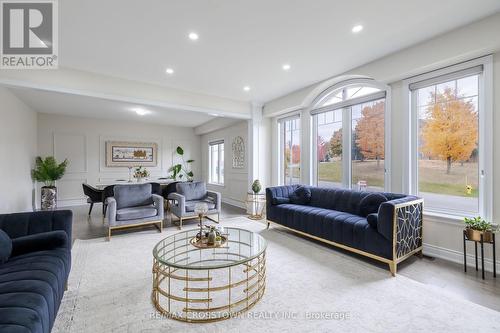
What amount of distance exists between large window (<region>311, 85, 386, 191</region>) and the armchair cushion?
4.19 metres

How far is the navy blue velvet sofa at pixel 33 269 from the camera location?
3.92 feet

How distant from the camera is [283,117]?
5.75m

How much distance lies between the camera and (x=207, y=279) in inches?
69.7

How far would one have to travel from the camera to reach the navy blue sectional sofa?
2664 mm

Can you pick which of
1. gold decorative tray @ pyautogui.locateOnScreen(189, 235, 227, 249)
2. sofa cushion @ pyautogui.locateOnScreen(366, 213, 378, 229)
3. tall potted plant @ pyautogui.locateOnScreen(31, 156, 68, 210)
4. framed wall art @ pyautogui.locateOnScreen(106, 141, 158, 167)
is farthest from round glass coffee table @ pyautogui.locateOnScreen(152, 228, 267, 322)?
framed wall art @ pyautogui.locateOnScreen(106, 141, 158, 167)

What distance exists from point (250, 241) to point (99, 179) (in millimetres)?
6687

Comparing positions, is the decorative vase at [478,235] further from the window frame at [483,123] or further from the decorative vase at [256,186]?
the decorative vase at [256,186]

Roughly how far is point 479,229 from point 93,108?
7751 mm

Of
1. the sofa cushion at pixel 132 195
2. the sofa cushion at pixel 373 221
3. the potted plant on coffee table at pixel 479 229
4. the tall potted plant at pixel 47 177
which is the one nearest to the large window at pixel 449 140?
the potted plant on coffee table at pixel 479 229

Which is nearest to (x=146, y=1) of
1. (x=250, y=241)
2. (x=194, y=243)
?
(x=194, y=243)

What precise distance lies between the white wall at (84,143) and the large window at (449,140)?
759 centimetres

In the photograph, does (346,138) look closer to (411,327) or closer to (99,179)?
(411,327)

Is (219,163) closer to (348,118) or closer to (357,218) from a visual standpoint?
(348,118)

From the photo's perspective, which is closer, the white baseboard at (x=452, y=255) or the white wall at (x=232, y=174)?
the white baseboard at (x=452, y=255)
